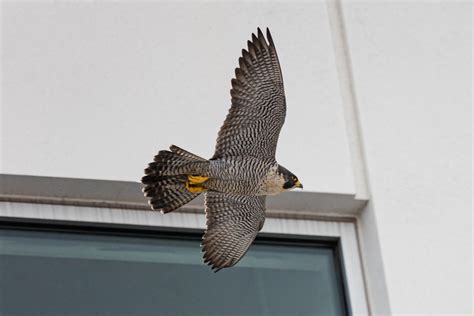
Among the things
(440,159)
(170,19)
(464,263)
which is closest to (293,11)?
(170,19)

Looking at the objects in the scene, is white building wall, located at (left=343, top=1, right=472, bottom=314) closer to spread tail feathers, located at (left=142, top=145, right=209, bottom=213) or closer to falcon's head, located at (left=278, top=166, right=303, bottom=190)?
falcon's head, located at (left=278, top=166, right=303, bottom=190)

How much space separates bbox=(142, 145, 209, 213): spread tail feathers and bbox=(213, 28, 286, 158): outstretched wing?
12 centimetres

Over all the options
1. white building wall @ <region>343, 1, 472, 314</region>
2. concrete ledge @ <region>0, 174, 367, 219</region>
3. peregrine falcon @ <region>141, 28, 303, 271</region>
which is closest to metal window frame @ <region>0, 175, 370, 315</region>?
concrete ledge @ <region>0, 174, 367, 219</region>

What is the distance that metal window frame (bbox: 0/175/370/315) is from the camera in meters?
5.64

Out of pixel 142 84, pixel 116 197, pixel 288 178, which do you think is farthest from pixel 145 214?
pixel 288 178

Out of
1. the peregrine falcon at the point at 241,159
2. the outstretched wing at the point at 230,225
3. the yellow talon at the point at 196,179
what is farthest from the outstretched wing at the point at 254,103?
the outstretched wing at the point at 230,225

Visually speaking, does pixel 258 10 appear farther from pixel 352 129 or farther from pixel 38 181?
pixel 38 181

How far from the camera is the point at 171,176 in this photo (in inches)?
214

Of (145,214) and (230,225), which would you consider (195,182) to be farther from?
(145,214)

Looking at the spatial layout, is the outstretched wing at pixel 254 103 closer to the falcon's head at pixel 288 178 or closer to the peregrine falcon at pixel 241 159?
the peregrine falcon at pixel 241 159

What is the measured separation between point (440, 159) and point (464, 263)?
0.52 meters

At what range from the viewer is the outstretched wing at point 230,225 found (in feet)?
18.0

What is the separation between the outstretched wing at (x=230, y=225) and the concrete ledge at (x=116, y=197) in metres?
0.19

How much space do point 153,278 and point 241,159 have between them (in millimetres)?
686
